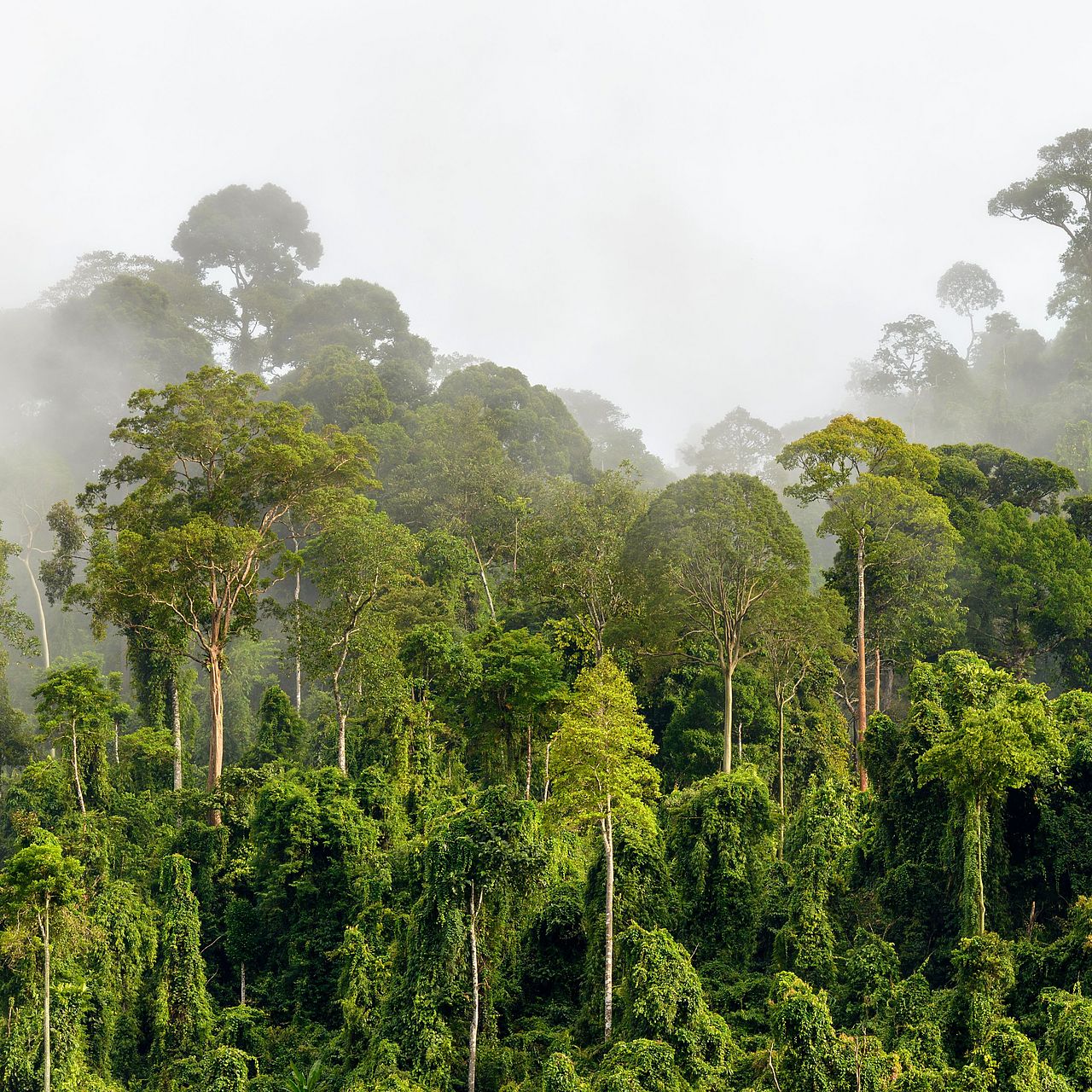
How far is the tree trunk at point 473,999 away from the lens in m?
21.4

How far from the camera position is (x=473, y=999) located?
72.5 feet

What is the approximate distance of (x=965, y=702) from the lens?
23469 millimetres

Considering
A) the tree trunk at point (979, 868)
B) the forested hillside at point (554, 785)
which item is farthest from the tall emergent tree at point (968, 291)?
the tree trunk at point (979, 868)

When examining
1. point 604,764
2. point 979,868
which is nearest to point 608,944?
point 604,764

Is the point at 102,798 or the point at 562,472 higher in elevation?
the point at 562,472

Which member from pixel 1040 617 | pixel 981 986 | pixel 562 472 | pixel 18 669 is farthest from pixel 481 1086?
pixel 18 669

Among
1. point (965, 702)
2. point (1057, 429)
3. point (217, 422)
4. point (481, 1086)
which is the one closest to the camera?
point (481, 1086)

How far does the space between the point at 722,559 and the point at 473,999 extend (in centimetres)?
1403

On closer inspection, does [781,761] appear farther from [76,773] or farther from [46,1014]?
[76,773]

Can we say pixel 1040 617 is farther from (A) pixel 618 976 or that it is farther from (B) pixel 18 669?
(B) pixel 18 669

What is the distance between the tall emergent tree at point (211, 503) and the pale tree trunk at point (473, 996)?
1167 cm

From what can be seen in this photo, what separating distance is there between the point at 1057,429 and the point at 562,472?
1192 inches

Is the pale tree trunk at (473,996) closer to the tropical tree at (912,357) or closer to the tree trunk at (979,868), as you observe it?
the tree trunk at (979,868)

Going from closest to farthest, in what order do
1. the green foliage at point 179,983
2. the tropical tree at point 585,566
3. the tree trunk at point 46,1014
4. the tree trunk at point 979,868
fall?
the tree trunk at point 46,1014
the tree trunk at point 979,868
the green foliage at point 179,983
the tropical tree at point 585,566
